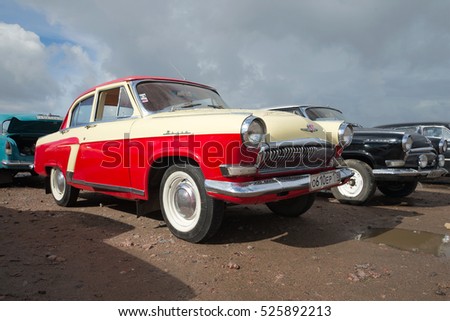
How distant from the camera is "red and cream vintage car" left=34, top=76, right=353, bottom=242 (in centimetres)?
307

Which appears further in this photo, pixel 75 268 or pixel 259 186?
pixel 259 186

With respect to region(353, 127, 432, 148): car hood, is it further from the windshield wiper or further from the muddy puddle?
the windshield wiper

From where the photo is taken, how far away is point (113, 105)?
445 cm

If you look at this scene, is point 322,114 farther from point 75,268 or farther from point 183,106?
point 75,268

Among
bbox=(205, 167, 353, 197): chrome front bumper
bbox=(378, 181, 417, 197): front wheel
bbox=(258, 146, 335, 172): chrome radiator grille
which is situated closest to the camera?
bbox=(205, 167, 353, 197): chrome front bumper

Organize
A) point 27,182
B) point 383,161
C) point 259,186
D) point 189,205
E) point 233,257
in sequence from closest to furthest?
point 259,186 < point 233,257 < point 189,205 < point 383,161 < point 27,182

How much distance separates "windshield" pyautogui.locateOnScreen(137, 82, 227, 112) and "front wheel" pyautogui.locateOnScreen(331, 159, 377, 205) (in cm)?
243

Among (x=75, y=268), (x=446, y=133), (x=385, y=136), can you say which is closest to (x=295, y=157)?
(x=75, y=268)

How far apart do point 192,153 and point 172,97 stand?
1.23m

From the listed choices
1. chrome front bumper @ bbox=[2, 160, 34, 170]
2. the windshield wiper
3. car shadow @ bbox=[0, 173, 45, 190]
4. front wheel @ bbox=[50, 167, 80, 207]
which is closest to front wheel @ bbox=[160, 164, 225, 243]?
the windshield wiper

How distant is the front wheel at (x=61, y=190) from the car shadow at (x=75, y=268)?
1.13 m

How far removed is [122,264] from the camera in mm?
3037
